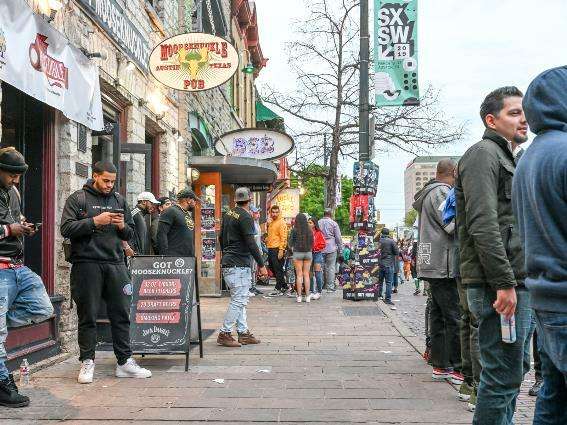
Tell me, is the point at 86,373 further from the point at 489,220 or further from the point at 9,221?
the point at 489,220

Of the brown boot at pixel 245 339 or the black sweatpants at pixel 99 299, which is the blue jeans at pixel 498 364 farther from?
the brown boot at pixel 245 339

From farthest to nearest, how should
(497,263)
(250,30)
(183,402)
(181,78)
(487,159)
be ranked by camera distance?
(250,30)
(181,78)
(183,402)
(487,159)
(497,263)

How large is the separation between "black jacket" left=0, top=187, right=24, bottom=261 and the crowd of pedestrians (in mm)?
3225

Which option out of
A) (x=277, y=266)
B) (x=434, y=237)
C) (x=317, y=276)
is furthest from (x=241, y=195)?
(x=277, y=266)

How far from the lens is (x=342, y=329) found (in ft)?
32.5

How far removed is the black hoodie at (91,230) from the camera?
6.05m

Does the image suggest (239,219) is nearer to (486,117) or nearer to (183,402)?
(183,402)

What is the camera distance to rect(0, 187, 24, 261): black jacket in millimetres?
5257

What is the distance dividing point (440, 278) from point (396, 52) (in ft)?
26.9

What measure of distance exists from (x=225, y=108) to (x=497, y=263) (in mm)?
17816

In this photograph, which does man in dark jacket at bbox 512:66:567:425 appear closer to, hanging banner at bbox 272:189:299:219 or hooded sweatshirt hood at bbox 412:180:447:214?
hooded sweatshirt hood at bbox 412:180:447:214

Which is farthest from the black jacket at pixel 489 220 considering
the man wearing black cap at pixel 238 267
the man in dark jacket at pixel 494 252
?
the man wearing black cap at pixel 238 267

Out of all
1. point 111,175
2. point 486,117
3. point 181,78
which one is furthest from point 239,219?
point 486,117

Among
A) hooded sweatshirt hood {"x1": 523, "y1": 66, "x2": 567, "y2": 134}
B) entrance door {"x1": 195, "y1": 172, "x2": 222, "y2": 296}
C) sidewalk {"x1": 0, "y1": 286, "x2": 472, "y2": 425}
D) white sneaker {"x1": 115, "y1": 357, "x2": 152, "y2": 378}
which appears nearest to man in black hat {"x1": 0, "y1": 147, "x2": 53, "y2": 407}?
sidewalk {"x1": 0, "y1": 286, "x2": 472, "y2": 425}
